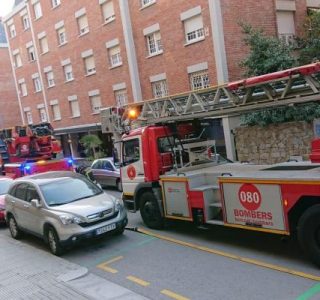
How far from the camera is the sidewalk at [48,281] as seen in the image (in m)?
6.74

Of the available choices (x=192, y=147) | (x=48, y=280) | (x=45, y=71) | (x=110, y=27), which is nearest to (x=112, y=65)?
(x=110, y=27)

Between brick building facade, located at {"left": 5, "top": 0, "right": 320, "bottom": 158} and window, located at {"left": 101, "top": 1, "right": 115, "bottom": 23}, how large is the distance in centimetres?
5

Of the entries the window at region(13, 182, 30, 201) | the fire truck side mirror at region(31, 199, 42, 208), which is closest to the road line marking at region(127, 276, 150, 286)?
the fire truck side mirror at region(31, 199, 42, 208)

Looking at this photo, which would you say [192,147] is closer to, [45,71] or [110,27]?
[110,27]

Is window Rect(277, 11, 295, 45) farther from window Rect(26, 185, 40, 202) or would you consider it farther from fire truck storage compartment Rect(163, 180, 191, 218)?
window Rect(26, 185, 40, 202)

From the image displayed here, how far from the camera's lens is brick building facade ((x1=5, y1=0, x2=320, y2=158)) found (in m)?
19.1

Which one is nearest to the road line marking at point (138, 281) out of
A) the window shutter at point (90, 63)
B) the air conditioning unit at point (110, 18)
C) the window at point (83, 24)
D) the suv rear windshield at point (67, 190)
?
the suv rear windshield at point (67, 190)

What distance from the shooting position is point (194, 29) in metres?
20.0

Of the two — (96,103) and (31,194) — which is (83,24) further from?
(31,194)

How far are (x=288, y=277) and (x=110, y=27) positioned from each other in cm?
2118

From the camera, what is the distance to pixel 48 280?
760cm

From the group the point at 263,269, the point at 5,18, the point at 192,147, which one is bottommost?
the point at 263,269

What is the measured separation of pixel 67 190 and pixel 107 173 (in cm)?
756

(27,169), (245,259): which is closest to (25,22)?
(27,169)
